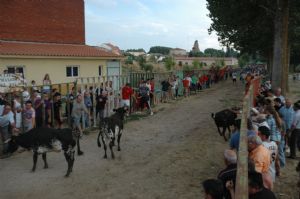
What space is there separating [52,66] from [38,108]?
36.6 ft

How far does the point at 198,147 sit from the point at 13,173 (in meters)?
5.79

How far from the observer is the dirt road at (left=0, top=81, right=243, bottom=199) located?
826cm

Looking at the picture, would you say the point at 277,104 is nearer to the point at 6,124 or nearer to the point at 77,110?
the point at 77,110

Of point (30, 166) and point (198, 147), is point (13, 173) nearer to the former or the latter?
point (30, 166)

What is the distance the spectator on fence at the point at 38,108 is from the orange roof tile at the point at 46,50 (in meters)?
8.42

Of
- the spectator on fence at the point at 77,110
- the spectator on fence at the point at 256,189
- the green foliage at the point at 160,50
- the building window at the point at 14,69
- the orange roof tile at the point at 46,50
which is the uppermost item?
the green foliage at the point at 160,50

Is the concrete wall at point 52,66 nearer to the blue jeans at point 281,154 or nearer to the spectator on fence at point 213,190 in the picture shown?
the blue jeans at point 281,154

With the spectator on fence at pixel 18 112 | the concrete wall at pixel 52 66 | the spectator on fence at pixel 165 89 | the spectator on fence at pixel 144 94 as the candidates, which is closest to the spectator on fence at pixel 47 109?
the spectator on fence at pixel 18 112

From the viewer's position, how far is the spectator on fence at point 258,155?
6.00m

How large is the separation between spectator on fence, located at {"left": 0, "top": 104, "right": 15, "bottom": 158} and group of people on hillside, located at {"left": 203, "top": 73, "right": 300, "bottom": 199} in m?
6.79

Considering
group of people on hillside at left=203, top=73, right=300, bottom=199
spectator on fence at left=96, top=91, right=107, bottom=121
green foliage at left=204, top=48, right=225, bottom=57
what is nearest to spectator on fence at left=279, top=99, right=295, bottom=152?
group of people on hillside at left=203, top=73, right=300, bottom=199

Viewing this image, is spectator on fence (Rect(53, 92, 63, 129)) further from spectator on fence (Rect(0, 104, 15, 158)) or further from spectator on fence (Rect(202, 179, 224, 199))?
spectator on fence (Rect(202, 179, 224, 199))

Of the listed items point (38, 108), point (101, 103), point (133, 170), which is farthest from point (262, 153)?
point (101, 103)

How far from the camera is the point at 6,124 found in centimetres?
1121
